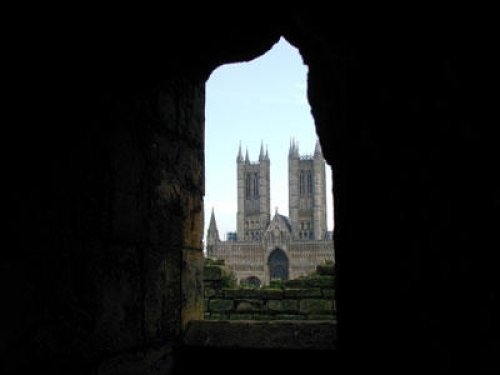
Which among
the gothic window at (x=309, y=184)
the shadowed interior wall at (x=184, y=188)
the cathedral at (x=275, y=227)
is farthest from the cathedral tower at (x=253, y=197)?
the shadowed interior wall at (x=184, y=188)

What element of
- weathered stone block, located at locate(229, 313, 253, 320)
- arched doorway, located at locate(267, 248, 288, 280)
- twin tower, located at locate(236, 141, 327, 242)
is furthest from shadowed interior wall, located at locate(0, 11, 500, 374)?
twin tower, located at locate(236, 141, 327, 242)

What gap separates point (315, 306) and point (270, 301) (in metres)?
0.75

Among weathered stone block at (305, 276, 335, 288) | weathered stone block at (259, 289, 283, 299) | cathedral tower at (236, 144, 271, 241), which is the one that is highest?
cathedral tower at (236, 144, 271, 241)

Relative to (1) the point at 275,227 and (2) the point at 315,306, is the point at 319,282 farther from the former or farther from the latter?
(1) the point at 275,227

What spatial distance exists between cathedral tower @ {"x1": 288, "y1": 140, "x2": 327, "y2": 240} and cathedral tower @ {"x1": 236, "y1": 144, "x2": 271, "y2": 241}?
11.6 feet

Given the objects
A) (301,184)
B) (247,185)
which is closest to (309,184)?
(301,184)

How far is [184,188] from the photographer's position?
2240mm

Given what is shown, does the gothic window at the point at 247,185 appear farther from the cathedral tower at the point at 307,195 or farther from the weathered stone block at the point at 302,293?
the weathered stone block at the point at 302,293

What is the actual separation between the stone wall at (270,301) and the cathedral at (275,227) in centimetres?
5387

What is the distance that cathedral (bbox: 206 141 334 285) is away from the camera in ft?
209

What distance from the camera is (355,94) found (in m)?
1.30

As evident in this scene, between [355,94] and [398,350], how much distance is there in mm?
603

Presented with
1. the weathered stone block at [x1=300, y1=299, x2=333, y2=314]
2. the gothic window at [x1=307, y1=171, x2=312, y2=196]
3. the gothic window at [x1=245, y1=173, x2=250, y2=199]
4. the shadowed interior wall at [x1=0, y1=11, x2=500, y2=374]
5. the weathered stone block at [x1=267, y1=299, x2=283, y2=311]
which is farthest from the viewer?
the gothic window at [x1=245, y1=173, x2=250, y2=199]

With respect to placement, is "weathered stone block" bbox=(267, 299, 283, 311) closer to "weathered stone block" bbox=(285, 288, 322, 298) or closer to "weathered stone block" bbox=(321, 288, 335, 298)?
"weathered stone block" bbox=(285, 288, 322, 298)
